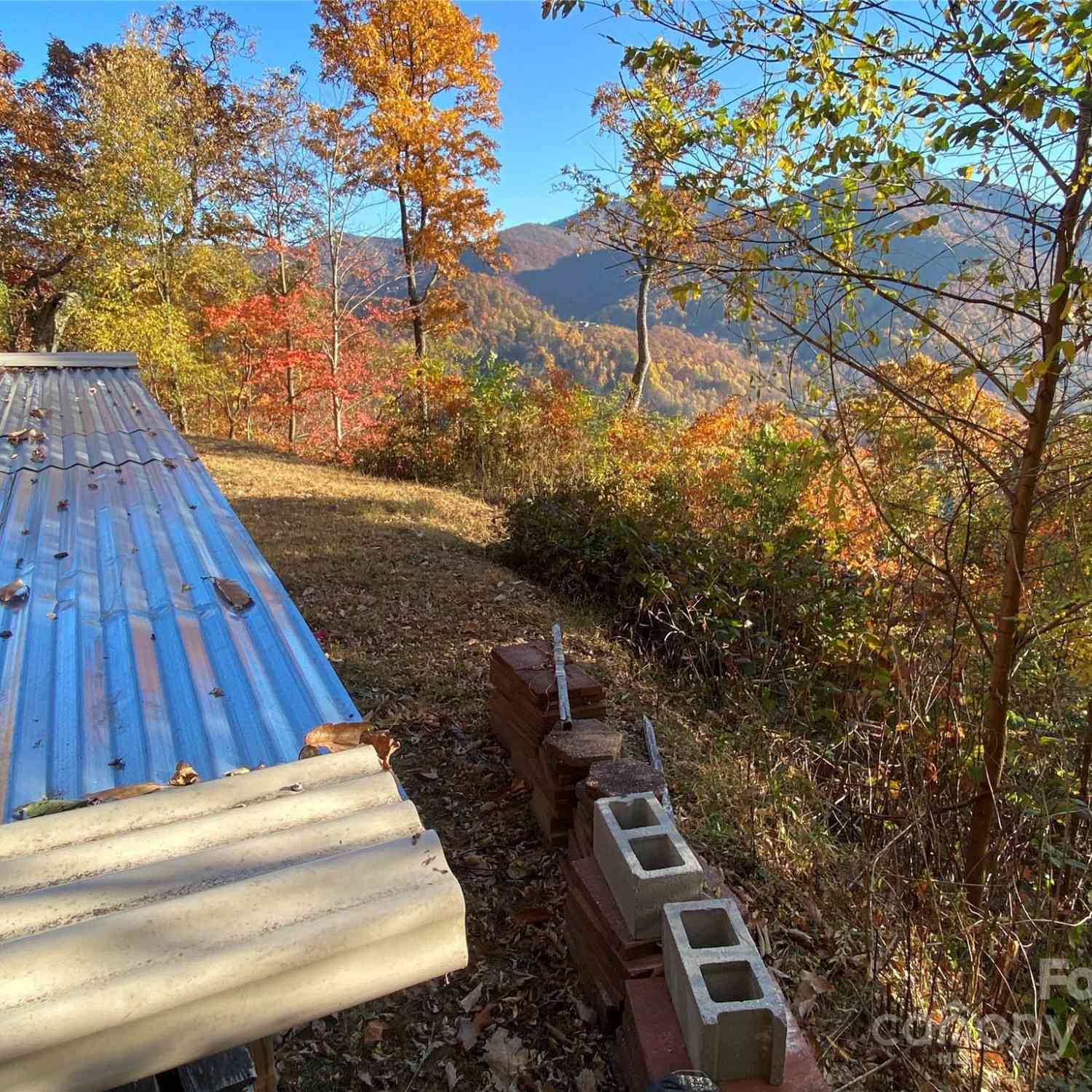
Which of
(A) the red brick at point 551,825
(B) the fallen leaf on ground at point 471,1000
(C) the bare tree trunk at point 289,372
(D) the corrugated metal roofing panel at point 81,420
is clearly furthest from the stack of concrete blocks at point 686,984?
(C) the bare tree trunk at point 289,372

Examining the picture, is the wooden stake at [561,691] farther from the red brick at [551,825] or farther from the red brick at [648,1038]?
the red brick at [648,1038]

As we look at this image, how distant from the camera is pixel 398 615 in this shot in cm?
519

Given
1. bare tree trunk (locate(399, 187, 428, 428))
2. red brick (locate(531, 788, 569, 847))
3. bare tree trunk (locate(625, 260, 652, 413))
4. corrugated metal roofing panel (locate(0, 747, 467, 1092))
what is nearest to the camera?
corrugated metal roofing panel (locate(0, 747, 467, 1092))

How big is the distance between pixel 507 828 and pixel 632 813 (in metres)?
0.97

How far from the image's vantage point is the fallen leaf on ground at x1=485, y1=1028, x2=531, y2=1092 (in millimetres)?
1982

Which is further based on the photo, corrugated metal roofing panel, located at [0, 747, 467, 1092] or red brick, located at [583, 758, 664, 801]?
red brick, located at [583, 758, 664, 801]

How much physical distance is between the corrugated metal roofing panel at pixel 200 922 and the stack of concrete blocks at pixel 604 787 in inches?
57.1

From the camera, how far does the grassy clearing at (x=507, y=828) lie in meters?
2.05

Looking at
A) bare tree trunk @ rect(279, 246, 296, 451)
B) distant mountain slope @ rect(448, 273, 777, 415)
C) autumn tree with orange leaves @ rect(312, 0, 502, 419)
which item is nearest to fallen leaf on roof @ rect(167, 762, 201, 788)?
autumn tree with orange leaves @ rect(312, 0, 502, 419)

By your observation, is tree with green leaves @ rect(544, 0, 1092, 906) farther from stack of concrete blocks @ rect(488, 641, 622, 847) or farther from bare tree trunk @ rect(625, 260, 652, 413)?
bare tree trunk @ rect(625, 260, 652, 413)

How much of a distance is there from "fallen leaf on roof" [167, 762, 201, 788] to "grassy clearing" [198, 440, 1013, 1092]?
119 centimetres

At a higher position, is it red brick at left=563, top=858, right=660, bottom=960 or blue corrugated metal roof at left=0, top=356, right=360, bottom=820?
blue corrugated metal roof at left=0, top=356, right=360, bottom=820

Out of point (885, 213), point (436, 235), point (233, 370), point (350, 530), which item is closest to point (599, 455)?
point (350, 530)

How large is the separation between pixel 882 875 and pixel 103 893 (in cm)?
256
